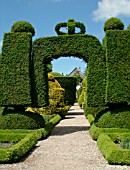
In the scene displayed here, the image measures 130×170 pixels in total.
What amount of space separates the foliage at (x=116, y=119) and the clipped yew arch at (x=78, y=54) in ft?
2.30

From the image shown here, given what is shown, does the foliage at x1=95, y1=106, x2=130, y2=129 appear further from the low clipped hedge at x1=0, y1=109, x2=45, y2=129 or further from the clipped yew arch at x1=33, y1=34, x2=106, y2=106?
the low clipped hedge at x1=0, y1=109, x2=45, y2=129

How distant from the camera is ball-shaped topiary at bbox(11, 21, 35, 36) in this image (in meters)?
13.7

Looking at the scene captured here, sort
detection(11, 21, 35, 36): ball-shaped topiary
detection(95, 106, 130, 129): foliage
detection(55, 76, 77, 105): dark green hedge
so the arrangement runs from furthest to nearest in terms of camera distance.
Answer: detection(55, 76, 77, 105): dark green hedge
detection(11, 21, 35, 36): ball-shaped topiary
detection(95, 106, 130, 129): foliage

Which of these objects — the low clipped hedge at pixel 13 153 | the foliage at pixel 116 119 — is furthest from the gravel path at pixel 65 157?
the foliage at pixel 116 119

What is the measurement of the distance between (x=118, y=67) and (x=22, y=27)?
4.62 m

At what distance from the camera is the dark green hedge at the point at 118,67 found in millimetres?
13047

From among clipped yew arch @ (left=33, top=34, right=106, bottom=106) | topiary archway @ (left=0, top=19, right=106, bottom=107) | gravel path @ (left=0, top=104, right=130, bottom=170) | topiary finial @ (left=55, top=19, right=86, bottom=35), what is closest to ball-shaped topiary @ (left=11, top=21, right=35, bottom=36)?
topiary archway @ (left=0, top=19, right=106, bottom=107)

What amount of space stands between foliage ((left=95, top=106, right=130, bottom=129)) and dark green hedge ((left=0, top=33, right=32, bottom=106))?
10.8 ft

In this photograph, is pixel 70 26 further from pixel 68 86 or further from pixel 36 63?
pixel 68 86

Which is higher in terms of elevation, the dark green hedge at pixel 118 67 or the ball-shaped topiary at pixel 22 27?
the ball-shaped topiary at pixel 22 27

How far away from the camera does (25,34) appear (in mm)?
13492

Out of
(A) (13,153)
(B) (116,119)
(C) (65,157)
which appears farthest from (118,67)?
(A) (13,153)

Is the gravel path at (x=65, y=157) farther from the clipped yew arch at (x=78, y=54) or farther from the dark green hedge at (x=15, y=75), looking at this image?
the dark green hedge at (x=15, y=75)

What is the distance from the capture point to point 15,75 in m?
13.3
